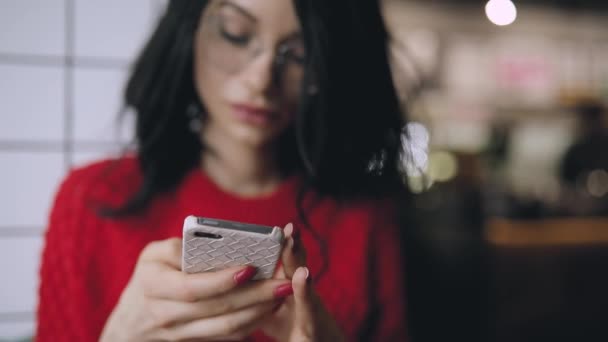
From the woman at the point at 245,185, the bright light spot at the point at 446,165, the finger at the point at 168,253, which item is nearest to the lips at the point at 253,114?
the woman at the point at 245,185

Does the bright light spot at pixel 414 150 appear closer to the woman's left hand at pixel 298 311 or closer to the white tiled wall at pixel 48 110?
the woman's left hand at pixel 298 311

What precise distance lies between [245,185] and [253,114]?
16 centimetres

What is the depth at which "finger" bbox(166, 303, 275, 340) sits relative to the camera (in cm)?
47

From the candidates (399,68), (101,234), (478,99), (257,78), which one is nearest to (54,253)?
(101,234)

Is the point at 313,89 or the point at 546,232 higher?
the point at 313,89

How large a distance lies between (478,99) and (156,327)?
3.13 meters

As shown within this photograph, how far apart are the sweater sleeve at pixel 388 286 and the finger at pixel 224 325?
426mm

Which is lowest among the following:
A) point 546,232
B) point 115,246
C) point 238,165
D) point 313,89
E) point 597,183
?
point 546,232

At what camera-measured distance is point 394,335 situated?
85 cm

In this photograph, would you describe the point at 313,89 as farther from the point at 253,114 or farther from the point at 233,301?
the point at 233,301

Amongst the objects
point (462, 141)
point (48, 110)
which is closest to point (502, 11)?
point (48, 110)

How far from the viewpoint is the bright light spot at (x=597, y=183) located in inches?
98.6

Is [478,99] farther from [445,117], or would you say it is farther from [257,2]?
[257,2]

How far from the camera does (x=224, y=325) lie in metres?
0.47
